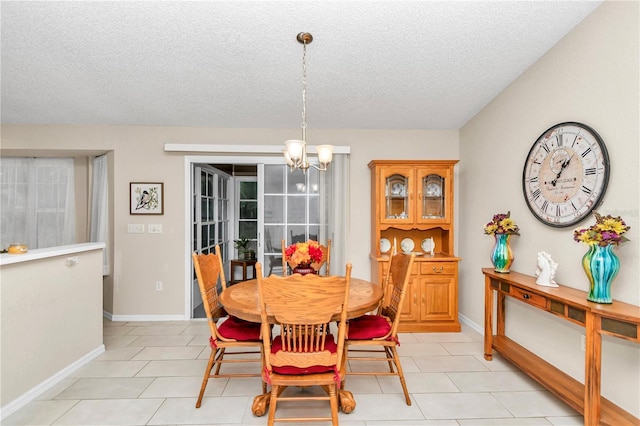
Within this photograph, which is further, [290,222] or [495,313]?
[290,222]

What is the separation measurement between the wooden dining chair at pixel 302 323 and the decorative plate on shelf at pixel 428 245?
89.4 inches

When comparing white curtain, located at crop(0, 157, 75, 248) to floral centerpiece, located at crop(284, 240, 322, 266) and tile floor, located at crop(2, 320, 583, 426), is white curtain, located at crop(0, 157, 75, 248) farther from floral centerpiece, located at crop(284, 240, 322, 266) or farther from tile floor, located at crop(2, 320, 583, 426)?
floral centerpiece, located at crop(284, 240, 322, 266)

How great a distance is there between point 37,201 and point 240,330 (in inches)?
151

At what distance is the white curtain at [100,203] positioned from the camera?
3998mm

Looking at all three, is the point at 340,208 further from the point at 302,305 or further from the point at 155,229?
the point at 302,305

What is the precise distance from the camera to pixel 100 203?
405 cm

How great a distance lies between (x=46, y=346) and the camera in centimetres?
233

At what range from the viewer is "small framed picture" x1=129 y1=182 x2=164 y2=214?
3822 millimetres

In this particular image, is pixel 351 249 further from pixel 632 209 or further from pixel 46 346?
pixel 46 346

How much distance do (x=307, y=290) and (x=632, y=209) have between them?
1.85 metres

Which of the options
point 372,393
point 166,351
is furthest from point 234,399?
point 166,351

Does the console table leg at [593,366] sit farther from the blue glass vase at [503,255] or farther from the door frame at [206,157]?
the door frame at [206,157]

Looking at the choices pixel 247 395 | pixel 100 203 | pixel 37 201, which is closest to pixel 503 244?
pixel 247 395

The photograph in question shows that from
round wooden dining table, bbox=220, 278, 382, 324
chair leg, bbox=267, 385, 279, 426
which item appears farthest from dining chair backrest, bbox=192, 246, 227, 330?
chair leg, bbox=267, 385, 279, 426
